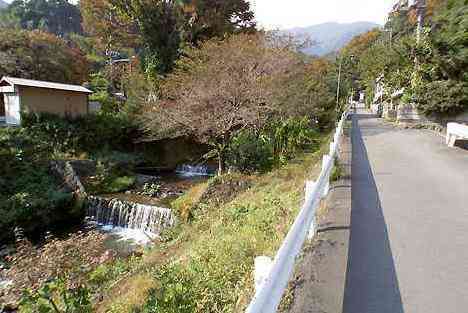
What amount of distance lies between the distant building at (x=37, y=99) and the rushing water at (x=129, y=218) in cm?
787

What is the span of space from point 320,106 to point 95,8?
19541 millimetres

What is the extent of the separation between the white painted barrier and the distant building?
1942 centimetres

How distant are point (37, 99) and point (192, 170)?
9.58 metres

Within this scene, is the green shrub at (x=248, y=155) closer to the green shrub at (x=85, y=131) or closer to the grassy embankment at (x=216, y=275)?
the grassy embankment at (x=216, y=275)

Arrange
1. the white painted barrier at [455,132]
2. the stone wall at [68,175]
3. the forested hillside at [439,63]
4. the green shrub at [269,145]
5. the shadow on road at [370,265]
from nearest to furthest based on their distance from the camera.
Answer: the shadow on road at [370,265] → the white painted barrier at [455,132] → the green shrub at [269,145] → the stone wall at [68,175] → the forested hillside at [439,63]

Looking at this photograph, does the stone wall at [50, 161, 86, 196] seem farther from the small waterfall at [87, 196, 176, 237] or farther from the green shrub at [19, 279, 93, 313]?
the green shrub at [19, 279, 93, 313]

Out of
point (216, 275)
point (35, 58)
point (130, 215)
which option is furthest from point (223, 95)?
point (35, 58)

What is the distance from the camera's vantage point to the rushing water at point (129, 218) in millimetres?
13454

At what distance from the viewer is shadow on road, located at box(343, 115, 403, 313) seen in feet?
10.8

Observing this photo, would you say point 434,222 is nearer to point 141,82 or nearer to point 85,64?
point 141,82

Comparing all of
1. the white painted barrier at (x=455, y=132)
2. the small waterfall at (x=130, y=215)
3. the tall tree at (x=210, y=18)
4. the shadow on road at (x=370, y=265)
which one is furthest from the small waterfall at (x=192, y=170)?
the shadow on road at (x=370, y=265)

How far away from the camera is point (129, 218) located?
14305 mm

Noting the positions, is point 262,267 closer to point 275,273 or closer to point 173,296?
point 275,273

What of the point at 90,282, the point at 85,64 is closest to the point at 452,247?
the point at 90,282
